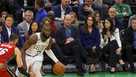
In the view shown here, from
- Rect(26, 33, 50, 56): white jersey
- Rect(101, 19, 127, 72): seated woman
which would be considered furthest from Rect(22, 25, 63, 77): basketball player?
Rect(101, 19, 127, 72): seated woman

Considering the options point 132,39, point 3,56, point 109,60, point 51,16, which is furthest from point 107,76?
point 3,56

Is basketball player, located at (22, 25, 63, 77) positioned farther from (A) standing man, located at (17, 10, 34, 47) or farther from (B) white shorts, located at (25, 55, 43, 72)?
(A) standing man, located at (17, 10, 34, 47)

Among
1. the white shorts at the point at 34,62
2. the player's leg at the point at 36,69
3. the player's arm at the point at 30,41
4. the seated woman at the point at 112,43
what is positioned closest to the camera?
the player's arm at the point at 30,41

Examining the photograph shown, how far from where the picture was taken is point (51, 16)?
1146cm

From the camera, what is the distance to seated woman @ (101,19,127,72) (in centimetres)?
1188

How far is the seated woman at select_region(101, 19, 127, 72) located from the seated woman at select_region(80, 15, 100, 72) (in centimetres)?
26

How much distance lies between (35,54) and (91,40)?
222 cm

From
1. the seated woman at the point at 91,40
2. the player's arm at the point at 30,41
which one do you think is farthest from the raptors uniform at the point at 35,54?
the seated woman at the point at 91,40

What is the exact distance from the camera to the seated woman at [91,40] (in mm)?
11672

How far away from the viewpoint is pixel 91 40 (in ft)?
38.8

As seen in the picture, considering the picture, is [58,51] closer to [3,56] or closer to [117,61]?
[117,61]

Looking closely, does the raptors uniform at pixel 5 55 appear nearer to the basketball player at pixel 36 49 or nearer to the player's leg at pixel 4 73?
the player's leg at pixel 4 73

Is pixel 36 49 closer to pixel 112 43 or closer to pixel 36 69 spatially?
pixel 36 69

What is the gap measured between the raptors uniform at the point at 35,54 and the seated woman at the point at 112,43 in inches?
93.0
